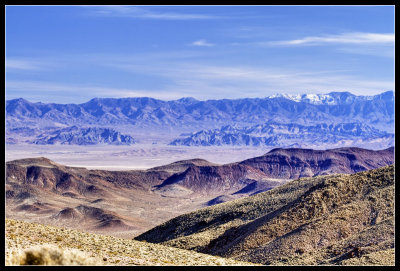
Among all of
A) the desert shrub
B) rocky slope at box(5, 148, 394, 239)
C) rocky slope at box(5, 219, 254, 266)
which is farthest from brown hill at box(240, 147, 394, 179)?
the desert shrub

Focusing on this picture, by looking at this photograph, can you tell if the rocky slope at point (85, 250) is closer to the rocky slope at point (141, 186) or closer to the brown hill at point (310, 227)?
the brown hill at point (310, 227)

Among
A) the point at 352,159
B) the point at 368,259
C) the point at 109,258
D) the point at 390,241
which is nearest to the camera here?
the point at 109,258

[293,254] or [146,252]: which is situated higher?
[146,252]

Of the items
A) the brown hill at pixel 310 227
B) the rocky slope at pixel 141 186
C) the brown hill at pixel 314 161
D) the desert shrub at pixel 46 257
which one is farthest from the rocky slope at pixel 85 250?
the brown hill at pixel 314 161

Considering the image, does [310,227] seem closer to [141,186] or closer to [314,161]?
[141,186]

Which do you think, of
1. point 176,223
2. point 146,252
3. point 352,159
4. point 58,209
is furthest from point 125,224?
point 352,159
